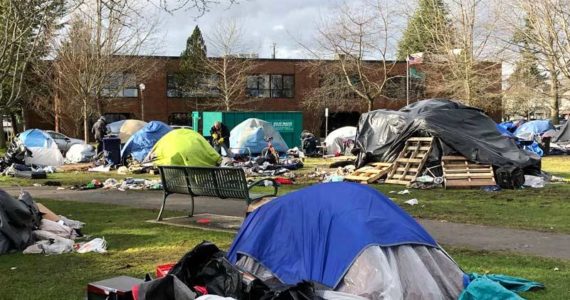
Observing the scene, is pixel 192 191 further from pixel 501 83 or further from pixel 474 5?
pixel 501 83

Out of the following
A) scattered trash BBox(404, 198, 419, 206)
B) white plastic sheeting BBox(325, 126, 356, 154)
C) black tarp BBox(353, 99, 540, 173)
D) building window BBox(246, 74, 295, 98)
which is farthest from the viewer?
building window BBox(246, 74, 295, 98)

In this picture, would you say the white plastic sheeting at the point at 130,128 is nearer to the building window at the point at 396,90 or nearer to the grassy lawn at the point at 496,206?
the grassy lawn at the point at 496,206

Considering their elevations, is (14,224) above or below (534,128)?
below

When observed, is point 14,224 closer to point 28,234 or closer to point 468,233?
point 28,234

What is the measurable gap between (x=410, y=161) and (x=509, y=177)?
2.46 meters

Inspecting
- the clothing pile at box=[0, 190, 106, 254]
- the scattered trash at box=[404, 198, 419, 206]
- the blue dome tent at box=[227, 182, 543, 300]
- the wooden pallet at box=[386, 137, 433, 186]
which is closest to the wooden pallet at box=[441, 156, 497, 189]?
the wooden pallet at box=[386, 137, 433, 186]

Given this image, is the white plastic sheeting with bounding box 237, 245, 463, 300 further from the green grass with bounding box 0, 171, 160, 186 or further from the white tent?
the white tent

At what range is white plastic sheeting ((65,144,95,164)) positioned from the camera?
25.9 m

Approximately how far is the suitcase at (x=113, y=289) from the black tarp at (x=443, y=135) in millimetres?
12179

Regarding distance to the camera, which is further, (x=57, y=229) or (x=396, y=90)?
(x=396, y=90)

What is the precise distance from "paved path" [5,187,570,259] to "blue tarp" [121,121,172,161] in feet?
29.7

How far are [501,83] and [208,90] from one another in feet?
72.0

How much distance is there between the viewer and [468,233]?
29.3 feet

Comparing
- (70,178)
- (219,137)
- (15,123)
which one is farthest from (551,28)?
(15,123)
